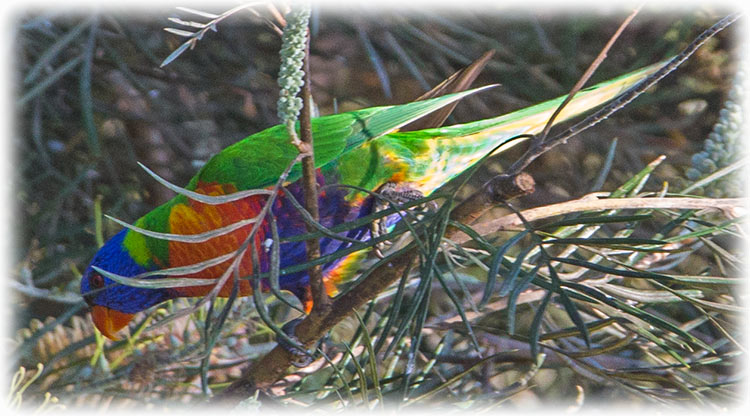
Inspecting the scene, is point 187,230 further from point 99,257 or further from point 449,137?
point 449,137

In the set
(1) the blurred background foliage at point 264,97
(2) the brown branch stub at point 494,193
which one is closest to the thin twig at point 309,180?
(2) the brown branch stub at point 494,193

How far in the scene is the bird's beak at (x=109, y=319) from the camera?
112 cm

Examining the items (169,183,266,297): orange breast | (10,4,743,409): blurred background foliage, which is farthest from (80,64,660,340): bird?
(10,4,743,409): blurred background foliage

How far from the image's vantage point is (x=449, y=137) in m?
1.15

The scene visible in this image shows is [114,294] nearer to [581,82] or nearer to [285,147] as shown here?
[285,147]

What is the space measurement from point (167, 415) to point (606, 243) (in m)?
0.76

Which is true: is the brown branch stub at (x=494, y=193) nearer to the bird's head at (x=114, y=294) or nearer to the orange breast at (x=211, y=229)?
the orange breast at (x=211, y=229)

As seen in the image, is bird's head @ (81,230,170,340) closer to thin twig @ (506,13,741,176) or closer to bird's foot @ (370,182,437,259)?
bird's foot @ (370,182,437,259)

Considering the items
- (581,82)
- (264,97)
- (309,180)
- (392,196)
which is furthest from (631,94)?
(264,97)

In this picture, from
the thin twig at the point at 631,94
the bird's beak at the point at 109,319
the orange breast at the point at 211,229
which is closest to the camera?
the thin twig at the point at 631,94

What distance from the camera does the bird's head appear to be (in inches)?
43.8

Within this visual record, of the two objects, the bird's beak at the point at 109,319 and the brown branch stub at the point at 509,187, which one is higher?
the brown branch stub at the point at 509,187

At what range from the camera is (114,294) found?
110 centimetres

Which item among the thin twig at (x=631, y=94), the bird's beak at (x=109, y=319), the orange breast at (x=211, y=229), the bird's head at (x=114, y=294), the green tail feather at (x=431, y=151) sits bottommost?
the bird's beak at (x=109, y=319)
